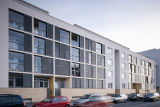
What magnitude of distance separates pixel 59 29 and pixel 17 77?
10342 mm

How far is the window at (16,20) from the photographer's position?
68.6 ft

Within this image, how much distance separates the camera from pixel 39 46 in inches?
947

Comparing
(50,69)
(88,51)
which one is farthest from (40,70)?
(88,51)

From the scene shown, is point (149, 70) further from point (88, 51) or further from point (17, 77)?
point (17, 77)

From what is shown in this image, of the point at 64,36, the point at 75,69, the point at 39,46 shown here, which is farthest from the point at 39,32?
the point at 75,69

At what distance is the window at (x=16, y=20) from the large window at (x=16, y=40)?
890 millimetres

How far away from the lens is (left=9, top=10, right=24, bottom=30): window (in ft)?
68.6

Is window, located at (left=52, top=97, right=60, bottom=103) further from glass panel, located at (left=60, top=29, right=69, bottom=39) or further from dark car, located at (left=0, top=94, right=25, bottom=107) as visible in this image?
Result: glass panel, located at (left=60, top=29, right=69, bottom=39)

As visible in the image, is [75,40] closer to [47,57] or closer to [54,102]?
[47,57]

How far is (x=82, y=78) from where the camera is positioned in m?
30.4

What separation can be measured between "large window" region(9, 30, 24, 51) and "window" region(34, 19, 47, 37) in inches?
102

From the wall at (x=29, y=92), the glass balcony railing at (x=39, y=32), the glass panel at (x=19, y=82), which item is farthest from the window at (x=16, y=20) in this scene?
the wall at (x=29, y=92)

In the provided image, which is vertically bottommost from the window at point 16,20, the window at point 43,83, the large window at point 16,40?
the window at point 43,83

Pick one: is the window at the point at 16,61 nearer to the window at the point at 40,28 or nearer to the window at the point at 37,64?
the window at the point at 37,64
